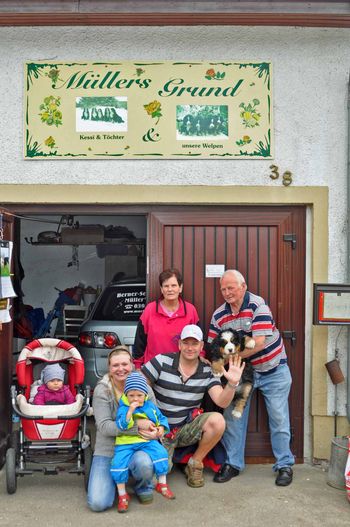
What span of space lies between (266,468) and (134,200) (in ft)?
8.80

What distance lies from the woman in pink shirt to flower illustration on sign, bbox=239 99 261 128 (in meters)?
1.50

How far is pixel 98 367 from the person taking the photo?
682 cm

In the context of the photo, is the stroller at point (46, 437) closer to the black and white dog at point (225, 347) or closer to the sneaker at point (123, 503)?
the sneaker at point (123, 503)

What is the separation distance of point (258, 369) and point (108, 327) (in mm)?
2007

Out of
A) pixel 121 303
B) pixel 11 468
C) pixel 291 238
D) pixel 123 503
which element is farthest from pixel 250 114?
pixel 11 468

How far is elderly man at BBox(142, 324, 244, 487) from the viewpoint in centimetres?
521

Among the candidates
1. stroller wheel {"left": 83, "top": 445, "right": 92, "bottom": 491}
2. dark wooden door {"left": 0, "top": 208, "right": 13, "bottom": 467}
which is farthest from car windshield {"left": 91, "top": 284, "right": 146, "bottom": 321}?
stroller wheel {"left": 83, "top": 445, "right": 92, "bottom": 491}

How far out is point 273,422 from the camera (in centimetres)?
552

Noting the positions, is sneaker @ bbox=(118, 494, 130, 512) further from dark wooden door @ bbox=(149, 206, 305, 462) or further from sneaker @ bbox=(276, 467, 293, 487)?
dark wooden door @ bbox=(149, 206, 305, 462)

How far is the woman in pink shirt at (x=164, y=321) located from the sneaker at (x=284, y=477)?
133cm

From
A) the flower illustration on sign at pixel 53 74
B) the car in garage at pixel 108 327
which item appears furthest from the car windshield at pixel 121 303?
the flower illustration on sign at pixel 53 74

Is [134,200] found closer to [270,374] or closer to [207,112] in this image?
[207,112]

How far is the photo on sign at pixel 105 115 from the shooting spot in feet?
19.1

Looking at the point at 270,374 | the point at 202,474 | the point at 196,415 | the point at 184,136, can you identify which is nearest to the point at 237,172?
the point at 184,136
